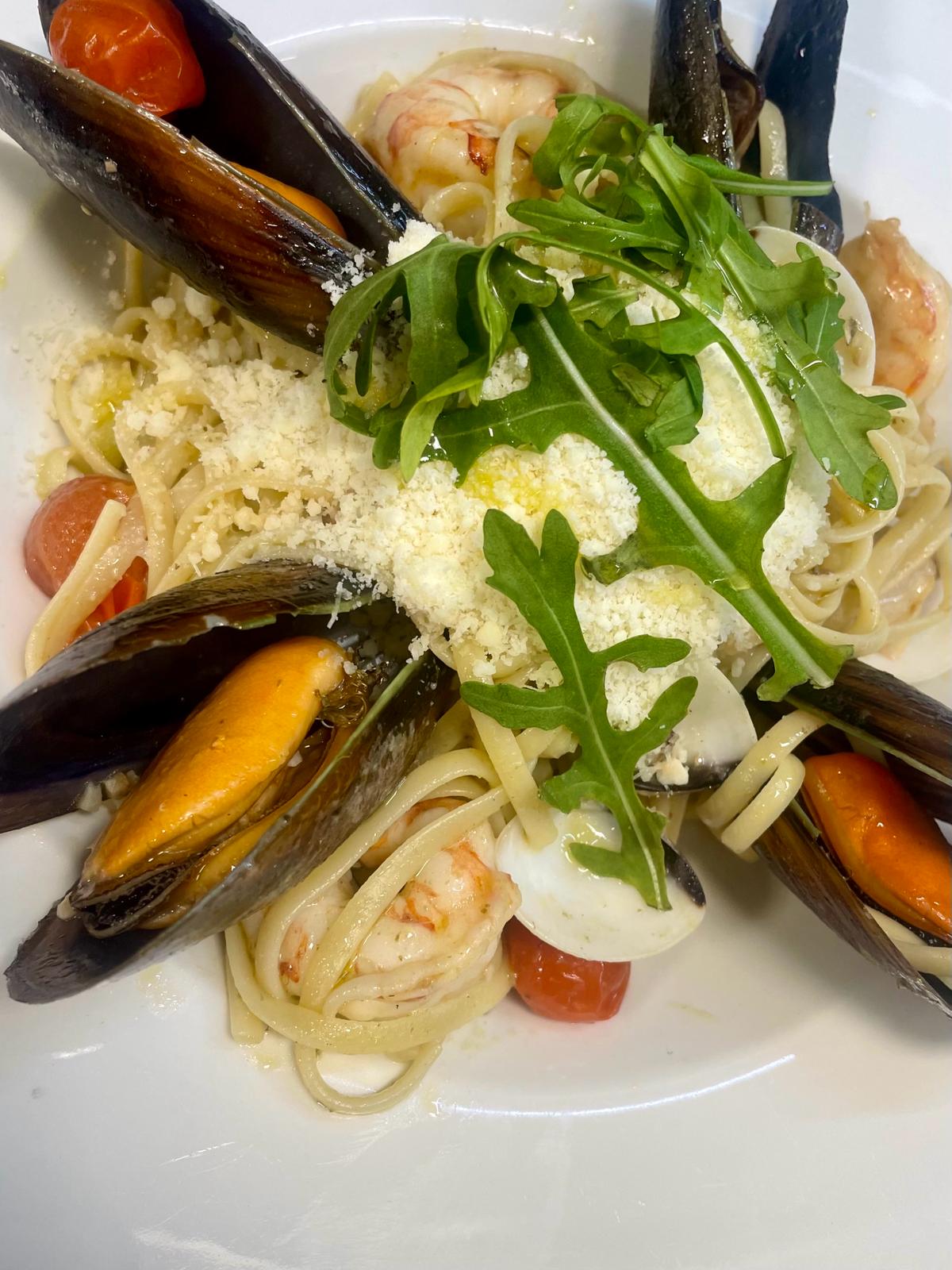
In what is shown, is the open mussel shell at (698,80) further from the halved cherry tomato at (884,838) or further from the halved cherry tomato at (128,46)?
the halved cherry tomato at (884,838)

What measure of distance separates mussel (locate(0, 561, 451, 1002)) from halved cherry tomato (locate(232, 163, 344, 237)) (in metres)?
0.94

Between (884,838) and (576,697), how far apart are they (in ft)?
2.94

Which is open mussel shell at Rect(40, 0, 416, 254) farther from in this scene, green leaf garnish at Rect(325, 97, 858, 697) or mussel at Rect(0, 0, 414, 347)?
green leaf garnish at Rect(325, 97, 858, 697)

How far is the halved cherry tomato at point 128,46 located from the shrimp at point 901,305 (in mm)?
2087

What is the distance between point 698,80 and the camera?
2521mm

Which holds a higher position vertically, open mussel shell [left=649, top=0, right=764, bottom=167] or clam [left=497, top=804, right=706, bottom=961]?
open mussel shell [left=649, top=0, right=764, bottom=167]

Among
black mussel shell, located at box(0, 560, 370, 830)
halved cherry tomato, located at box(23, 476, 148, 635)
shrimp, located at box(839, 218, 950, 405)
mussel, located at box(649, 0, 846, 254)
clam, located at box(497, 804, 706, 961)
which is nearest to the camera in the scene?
black mussel shell, located at box(0, 560, 370, 830)

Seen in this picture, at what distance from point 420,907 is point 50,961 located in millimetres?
851

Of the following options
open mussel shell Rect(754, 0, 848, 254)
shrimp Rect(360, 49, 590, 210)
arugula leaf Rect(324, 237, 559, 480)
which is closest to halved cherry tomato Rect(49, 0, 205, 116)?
shrimp Rect(360, 49, 590, 210)

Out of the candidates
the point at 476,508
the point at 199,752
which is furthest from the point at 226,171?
the point at 199,752

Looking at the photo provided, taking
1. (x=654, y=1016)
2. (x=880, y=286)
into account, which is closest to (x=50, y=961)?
(x=654, y=1016)

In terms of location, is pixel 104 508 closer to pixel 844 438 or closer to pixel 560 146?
pixel 560 146

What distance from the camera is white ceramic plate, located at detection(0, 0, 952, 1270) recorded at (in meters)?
1.92

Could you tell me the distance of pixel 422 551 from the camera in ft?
6.97
